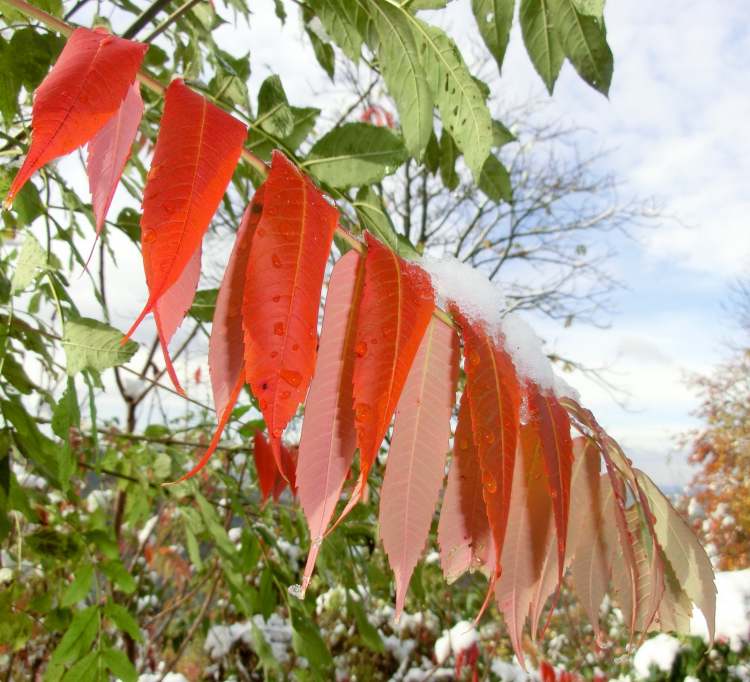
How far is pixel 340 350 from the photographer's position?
18.0 inches

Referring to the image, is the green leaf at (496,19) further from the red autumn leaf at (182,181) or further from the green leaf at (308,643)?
the green leaf at (308,643)

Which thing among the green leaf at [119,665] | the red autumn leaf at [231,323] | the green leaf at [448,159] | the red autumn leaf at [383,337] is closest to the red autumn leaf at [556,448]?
the red autumn leaf at [383,337]

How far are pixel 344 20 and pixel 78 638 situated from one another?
1165 mm

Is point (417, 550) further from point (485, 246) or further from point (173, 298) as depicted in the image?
point (485, 246)

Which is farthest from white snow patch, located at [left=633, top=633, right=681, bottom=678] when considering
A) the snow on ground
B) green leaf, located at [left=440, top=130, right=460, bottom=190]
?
green leaf, located at [left=440, top=130, right=460, bottom=190]

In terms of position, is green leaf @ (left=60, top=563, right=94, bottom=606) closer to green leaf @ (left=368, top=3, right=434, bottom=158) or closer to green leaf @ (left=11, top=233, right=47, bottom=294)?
green leaf @ (left=11, top=233, right=47, bottom=294)

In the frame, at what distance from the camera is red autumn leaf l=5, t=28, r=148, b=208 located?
0.36 meters

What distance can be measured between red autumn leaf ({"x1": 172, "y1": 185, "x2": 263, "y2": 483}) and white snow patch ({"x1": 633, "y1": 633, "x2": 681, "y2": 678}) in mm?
4853

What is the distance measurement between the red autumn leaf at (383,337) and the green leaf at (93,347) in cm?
52

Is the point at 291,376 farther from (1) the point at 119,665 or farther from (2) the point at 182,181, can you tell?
(1) the point at 119,665

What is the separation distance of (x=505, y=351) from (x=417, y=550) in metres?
0.17

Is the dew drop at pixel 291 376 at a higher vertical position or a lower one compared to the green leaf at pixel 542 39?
lower

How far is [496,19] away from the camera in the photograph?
30.5 inches

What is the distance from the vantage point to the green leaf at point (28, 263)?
98cm
